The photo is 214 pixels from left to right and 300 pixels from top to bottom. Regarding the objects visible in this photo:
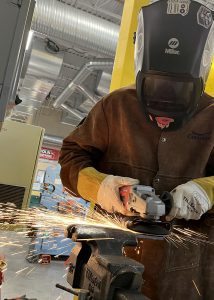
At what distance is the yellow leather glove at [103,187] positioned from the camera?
169cm

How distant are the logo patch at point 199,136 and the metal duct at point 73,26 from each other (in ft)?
13.7

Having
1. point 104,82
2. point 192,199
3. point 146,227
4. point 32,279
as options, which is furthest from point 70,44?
point 146,227

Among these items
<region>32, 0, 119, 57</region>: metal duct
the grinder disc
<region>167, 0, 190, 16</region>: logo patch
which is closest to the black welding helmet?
<region>167, 0, 190, 16</region>: logo patch

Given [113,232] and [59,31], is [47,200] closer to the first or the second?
[59,31]

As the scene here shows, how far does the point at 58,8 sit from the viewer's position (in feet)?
17.5

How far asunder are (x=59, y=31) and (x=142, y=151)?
13.9 feet

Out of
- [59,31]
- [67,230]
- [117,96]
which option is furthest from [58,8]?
[67,230]

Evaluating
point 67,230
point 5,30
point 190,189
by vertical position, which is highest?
point 5,30

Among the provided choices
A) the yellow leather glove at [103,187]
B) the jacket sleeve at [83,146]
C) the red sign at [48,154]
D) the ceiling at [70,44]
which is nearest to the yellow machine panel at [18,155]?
the ceiling at [70,44]

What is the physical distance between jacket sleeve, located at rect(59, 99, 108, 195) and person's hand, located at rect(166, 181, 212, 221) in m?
0.54

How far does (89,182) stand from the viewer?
1841mm

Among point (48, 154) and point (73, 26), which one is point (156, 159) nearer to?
point (73, 26)

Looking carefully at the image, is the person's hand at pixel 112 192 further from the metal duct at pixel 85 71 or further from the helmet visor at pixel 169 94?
the metal duct at pixel 85 71

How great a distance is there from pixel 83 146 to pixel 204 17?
3.16 ft
